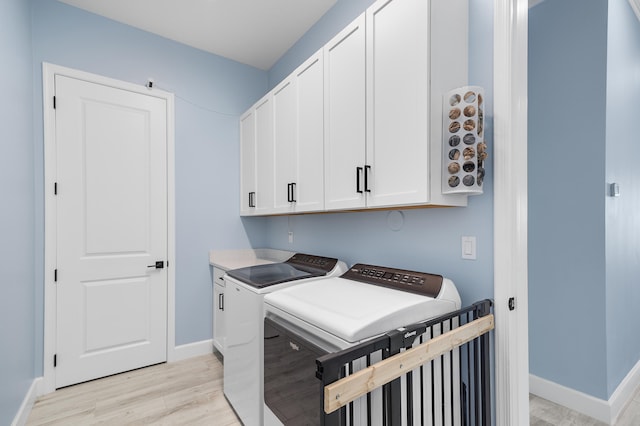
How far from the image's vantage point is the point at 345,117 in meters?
1.73

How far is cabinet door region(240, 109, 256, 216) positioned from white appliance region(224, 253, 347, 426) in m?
0.91

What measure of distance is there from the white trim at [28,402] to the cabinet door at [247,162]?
197 cm

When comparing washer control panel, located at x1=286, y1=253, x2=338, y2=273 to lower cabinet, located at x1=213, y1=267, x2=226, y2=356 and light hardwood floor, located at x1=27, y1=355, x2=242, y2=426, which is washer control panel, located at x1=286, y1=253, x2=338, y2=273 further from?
light hardwood floor, located at x1=27, y1=355, x2=242, y2=426

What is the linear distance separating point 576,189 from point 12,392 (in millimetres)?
3662

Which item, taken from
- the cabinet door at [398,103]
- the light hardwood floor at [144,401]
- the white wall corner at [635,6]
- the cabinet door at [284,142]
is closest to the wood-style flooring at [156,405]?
the light hardwood floor at [144,401]

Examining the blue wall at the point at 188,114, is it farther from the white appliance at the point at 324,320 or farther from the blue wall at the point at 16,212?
the white appliance at the point at 324,320

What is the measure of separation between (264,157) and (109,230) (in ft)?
4.62

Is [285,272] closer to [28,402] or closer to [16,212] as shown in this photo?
[16,212]

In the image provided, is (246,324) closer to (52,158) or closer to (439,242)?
(439,242)

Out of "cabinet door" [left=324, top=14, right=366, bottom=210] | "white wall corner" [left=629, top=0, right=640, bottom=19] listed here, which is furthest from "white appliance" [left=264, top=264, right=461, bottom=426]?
"white wall corner" [left=629, top=0, right=640, bottom=19]

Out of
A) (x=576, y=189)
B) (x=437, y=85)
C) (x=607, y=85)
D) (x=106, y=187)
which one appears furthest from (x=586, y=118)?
(x=106, y=187)

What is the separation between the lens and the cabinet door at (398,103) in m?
1.30

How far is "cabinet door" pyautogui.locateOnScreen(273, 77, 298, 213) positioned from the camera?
2.21 metres

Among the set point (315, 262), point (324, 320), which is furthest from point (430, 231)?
point (315, 262)
